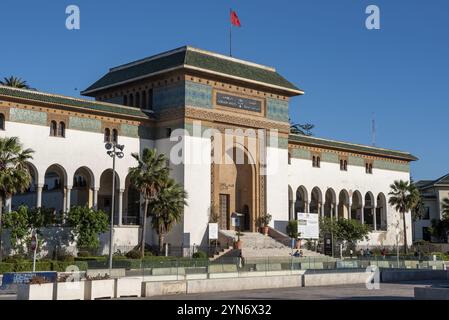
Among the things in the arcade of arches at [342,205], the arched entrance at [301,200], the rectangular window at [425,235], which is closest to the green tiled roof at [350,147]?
the arcade of arches at [342,205]

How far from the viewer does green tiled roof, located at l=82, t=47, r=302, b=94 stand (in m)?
54.7

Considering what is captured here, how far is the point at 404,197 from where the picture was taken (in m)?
74.6

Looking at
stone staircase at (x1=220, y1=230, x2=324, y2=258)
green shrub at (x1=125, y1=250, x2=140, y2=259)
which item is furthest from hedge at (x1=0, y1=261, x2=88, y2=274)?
stone staircase at (x1=220, y1=230, x2=324, y2=258)

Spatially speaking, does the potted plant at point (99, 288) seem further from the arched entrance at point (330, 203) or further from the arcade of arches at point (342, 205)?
the arched entrance at point (330, 203)

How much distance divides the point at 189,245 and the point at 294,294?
1027 inches

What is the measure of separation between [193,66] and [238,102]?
6125mm

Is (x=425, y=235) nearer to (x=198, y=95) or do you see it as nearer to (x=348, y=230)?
(x=348, y=230)

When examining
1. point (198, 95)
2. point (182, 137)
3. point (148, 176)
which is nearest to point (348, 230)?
point (182, 137)

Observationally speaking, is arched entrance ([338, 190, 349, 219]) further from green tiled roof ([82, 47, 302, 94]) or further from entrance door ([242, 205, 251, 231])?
entrance door ([242, 205, 251, 231])

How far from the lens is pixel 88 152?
4975cm

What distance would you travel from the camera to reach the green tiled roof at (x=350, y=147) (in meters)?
66.4

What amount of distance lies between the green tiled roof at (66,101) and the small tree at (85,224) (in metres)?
8.07

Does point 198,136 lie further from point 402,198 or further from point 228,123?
point 402,198

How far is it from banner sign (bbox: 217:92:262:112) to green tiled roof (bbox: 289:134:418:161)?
7549 millimetres
